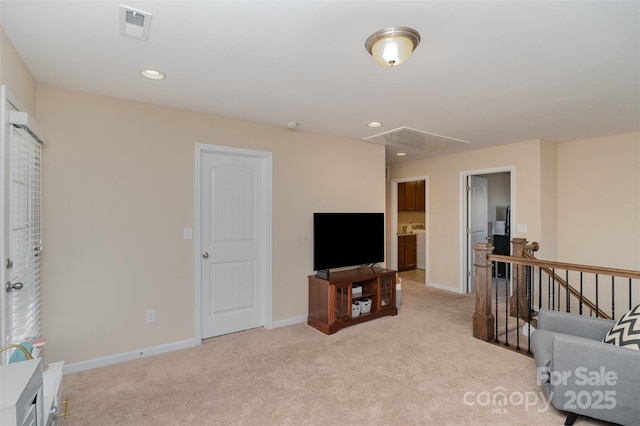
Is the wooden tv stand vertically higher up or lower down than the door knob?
lower down

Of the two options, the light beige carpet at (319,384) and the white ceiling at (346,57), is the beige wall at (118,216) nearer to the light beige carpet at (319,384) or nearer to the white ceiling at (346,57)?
the white ceiling at (346,57)

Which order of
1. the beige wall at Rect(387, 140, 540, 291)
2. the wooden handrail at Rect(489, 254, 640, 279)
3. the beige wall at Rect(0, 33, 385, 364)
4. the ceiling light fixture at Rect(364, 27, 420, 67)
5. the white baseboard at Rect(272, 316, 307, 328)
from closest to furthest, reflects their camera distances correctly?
the ceiling light fixture at Rect(364, 27, 420, 67), the wooden handrail at Rect(489, 254, 640, 279), the beige wall at Rect(0, 33, 385, 364), the white baseboard at Rect(272, 316, 307, 328), the beige wall at Rect(387, 140, 540, 291)

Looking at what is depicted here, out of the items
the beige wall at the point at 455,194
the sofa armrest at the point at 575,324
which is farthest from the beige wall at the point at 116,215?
the beige wall at the point at 455,194

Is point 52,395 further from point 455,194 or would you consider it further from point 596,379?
point 455,194

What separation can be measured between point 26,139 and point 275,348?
2.57 metres

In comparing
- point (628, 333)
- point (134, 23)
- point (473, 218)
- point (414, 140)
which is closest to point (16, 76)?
point (134, 23)

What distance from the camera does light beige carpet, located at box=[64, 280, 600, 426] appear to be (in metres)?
2.07

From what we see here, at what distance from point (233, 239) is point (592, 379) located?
3.10 m

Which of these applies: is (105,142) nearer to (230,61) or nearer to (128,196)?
(128,196)

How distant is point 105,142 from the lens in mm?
2775

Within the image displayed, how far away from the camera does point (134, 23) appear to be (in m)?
1.69

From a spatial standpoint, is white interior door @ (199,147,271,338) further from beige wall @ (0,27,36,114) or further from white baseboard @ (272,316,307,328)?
beige wall @ (0,27,36,114)

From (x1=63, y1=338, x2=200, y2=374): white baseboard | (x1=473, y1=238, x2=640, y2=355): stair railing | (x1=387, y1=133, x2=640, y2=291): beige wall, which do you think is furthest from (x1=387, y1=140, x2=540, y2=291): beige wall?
(x1=63, y1=338, x2=200, y2=374): white baseboard

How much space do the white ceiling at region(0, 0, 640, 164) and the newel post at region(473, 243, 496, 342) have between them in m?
1.45
